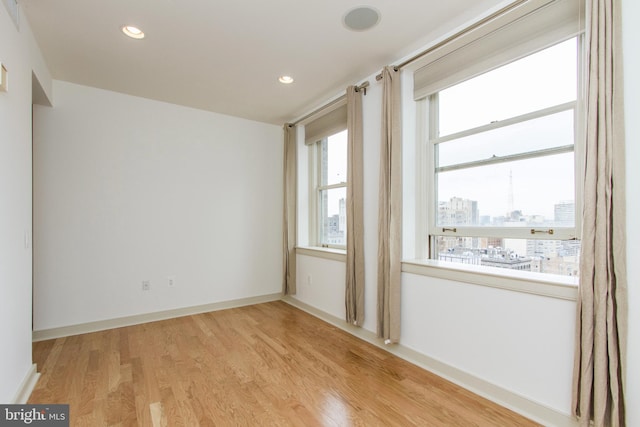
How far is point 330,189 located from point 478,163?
201 centimetres

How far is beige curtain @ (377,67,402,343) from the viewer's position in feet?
8.52

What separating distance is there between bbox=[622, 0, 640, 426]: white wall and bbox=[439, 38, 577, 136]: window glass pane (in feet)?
1.07

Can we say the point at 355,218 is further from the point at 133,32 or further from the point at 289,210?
the point at 133,32

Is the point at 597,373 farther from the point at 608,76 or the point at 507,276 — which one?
the point at 608,76

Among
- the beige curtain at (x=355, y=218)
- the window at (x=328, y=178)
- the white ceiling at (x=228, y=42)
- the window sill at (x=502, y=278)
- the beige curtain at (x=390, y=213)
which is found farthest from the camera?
the window at (x=328, y=178)

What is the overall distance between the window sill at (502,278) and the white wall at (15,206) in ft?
8.88

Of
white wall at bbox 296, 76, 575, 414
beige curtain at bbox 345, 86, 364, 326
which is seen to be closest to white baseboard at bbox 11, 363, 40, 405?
beige curtain at bbox 345, 86, 364, 326

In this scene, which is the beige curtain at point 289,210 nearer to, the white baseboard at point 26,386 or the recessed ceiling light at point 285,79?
the recessed ceiling light at point 285,79

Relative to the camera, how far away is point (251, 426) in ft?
5.81

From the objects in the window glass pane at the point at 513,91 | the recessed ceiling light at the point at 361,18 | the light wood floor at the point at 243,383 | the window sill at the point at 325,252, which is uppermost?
the recessed ceiling light at the point at 361,18

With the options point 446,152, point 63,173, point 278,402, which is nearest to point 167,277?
point 63,173

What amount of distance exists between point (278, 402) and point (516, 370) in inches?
59.7

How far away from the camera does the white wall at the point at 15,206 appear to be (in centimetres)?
175

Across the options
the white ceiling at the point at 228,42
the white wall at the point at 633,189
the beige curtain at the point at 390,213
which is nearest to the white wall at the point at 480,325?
the beige curtain at the point at 390,213
